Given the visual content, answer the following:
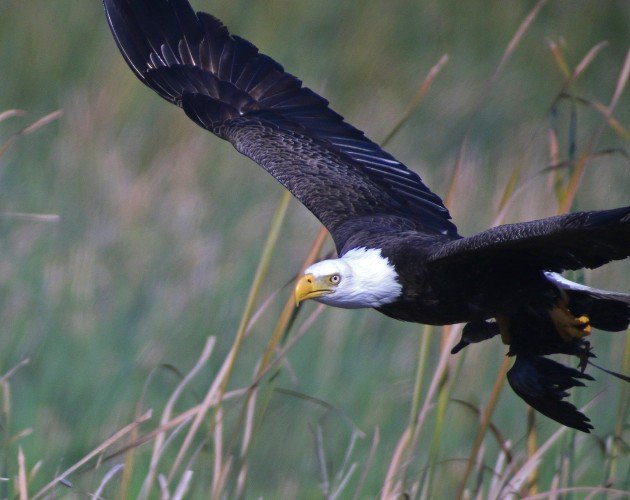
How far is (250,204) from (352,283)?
2861mm

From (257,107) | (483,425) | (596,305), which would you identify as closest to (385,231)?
(596,305)

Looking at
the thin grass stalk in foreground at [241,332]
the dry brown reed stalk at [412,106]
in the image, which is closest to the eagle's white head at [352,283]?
the thin grass stalk in foreground at [241,332]

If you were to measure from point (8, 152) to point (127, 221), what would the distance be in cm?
92

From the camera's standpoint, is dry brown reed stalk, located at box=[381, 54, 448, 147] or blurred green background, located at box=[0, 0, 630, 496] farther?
blurred green background, located at box=[0, 0, 630, 496]

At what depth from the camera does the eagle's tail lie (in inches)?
182

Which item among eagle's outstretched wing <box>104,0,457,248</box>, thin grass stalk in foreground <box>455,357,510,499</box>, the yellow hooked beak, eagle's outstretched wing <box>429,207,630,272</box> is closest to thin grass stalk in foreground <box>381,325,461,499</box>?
thin grass stalk in foreground <box>455,357,510,499</box>

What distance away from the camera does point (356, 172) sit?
5.77 m

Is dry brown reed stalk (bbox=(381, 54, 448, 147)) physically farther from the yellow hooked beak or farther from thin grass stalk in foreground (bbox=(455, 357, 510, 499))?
thin grass stalk in foreground (bbox=(455, 357, 510, 499))

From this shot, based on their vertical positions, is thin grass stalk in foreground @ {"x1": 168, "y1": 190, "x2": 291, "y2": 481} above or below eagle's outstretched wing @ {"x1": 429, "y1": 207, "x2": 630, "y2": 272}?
below

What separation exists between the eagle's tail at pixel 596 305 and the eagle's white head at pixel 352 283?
1.78ft

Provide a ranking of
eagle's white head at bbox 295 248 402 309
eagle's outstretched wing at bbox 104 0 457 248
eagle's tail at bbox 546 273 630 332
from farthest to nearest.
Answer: eagle's outstretched wing at bbox 104 0 457 248, eagle's tail at bbox 546 273 630 332, eagle's white head at bbox 295 248 402 309

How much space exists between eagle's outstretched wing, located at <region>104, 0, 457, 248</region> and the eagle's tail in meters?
0.95

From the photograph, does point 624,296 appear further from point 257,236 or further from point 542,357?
point 257,236

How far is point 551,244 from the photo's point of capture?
4.23 meters
